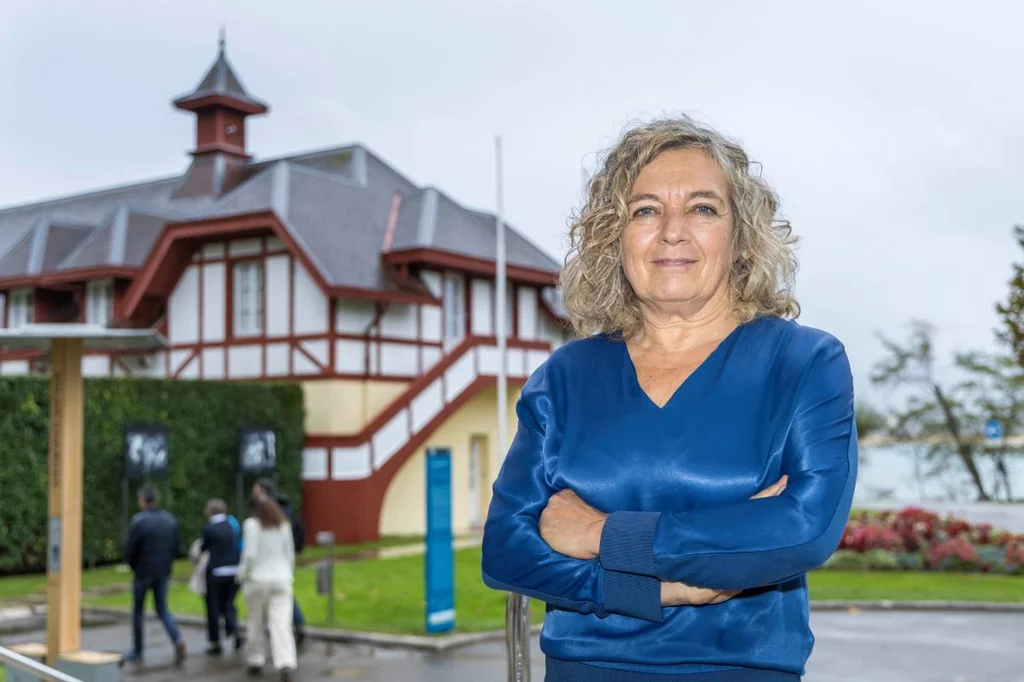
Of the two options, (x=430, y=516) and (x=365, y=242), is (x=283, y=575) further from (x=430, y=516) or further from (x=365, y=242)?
(x=365, y=242)

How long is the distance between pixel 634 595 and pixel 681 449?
0.95ft

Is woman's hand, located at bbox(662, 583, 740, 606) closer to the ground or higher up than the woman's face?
closer to the ground

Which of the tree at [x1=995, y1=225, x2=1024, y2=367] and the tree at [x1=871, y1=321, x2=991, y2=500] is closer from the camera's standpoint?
the tree at [x1=995, y1=225, x2=1024, y2=367]

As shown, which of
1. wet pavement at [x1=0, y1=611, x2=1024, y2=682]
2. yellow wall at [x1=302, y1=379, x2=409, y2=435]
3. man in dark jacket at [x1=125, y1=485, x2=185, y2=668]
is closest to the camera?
wet pavement at [x1=0, y1=611, x2=1024, y2=682]

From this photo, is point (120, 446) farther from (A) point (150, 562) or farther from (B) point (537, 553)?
(B) point (537, 553)

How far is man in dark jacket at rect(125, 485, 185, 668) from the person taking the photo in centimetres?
1219

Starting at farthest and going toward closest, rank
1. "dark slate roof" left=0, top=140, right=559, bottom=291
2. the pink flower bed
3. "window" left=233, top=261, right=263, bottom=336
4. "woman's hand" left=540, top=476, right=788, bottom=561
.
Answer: "window" left=233, top=261, right=263, bottom=336 < "dark slate roof" left=0, top=140, right=559, bottom=291 < the pink flower bed < "woman's hand" left=540, top=476, right=788, bottom=561

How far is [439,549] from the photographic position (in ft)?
42.5

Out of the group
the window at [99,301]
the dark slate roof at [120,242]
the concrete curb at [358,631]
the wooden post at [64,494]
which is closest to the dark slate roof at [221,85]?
the dark slate roof at [120,242]

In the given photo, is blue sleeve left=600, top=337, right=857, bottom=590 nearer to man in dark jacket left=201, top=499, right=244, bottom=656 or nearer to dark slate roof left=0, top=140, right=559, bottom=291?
man in dark jacket left=201, top=499, right=244, bottom=656

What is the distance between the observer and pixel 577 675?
7.75 ft

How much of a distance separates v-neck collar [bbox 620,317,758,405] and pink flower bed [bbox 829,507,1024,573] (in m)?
17.7

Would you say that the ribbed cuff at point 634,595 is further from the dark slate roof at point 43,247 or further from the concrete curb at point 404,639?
the dark slate roof at point 43,247

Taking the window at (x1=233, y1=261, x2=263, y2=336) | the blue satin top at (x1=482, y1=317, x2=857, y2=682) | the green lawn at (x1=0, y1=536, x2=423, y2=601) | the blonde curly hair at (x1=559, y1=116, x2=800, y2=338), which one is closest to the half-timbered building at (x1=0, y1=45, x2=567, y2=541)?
the window at (x1=233, y1=261, x2=263, y2=336)
